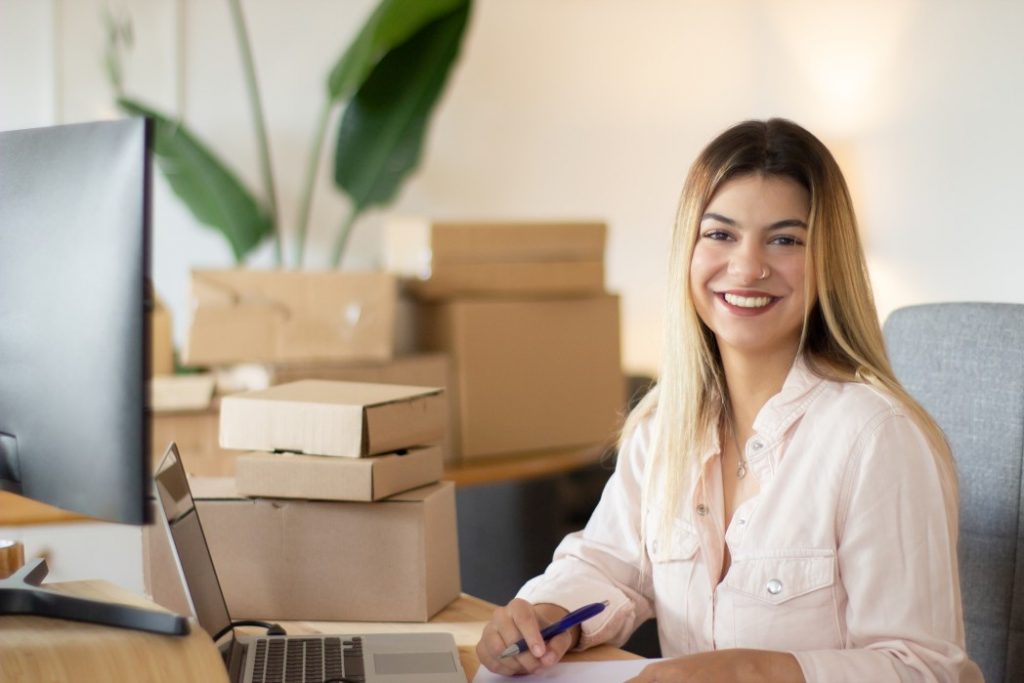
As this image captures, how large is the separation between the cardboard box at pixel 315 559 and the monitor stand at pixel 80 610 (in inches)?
12.6

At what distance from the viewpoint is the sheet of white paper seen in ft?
3.92

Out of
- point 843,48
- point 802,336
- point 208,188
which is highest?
point 843,48

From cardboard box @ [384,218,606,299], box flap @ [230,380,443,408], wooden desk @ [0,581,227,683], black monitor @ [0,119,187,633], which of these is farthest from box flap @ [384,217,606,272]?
wooden desk @ [0,581,227,683]

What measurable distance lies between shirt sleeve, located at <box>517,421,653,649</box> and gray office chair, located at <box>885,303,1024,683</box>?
0.39 m

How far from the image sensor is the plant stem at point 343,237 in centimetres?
317

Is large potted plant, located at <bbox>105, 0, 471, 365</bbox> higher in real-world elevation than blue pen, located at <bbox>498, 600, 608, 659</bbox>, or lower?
higher

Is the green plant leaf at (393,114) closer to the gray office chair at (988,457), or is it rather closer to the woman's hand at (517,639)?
the gray office chair at (988,457)

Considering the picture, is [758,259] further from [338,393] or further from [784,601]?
[338,393]

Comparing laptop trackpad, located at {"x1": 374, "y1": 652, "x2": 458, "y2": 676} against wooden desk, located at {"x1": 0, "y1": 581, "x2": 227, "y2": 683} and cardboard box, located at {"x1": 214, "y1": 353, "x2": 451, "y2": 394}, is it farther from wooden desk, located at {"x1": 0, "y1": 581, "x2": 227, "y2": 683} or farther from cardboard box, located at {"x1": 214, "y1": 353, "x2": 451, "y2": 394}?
cardboard box, located at {"x1": 214, "y1": 353, "x2": 451, "y2": 394}

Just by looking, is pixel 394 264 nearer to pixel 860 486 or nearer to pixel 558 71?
pixel 558 71

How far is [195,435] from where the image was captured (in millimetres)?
2363

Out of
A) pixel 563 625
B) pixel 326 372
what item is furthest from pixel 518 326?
pixel 563 625

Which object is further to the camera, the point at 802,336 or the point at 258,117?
the point at 258,117

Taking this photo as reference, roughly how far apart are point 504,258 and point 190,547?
60.9 inches
